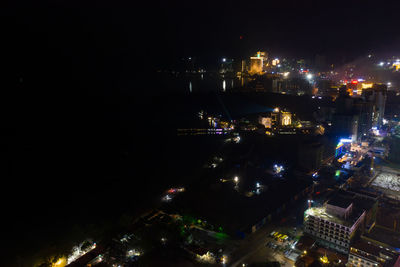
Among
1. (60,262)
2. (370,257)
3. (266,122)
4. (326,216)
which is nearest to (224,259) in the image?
(326,216)

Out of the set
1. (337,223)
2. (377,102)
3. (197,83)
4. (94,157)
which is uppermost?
(197,83)

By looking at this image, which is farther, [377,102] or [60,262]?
[377,102]

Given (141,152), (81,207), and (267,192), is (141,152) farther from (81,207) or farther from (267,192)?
(267,192)

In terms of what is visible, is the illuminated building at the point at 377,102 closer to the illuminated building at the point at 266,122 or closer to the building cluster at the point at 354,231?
the illuminated building at the point at 266,122

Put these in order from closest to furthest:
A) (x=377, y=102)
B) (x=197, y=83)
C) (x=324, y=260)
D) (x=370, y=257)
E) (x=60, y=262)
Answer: (x=370, y=257) → (x=324, y=260) → (x=60, y=262) → (x=377, y=102) → (x=197, y=83)

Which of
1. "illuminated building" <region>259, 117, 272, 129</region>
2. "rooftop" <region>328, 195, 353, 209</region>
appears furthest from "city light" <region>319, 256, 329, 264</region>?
"illuminated building" <region>259, 117, 272, 129</region>

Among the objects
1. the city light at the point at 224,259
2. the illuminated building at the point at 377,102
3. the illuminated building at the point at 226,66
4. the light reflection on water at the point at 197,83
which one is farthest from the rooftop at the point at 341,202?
the illuminated building at the point at 226,66

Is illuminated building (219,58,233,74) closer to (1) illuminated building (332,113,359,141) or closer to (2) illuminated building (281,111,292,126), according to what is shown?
(2) illuminated building (281,111,292,126)

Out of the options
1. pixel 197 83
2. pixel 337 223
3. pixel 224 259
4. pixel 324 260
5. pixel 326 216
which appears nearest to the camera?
pixel 324 260

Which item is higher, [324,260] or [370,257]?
[370,257]

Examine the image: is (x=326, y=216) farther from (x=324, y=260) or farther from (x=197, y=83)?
(x=197, y=83)

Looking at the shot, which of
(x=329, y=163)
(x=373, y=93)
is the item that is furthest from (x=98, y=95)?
(x=373, y=93)
